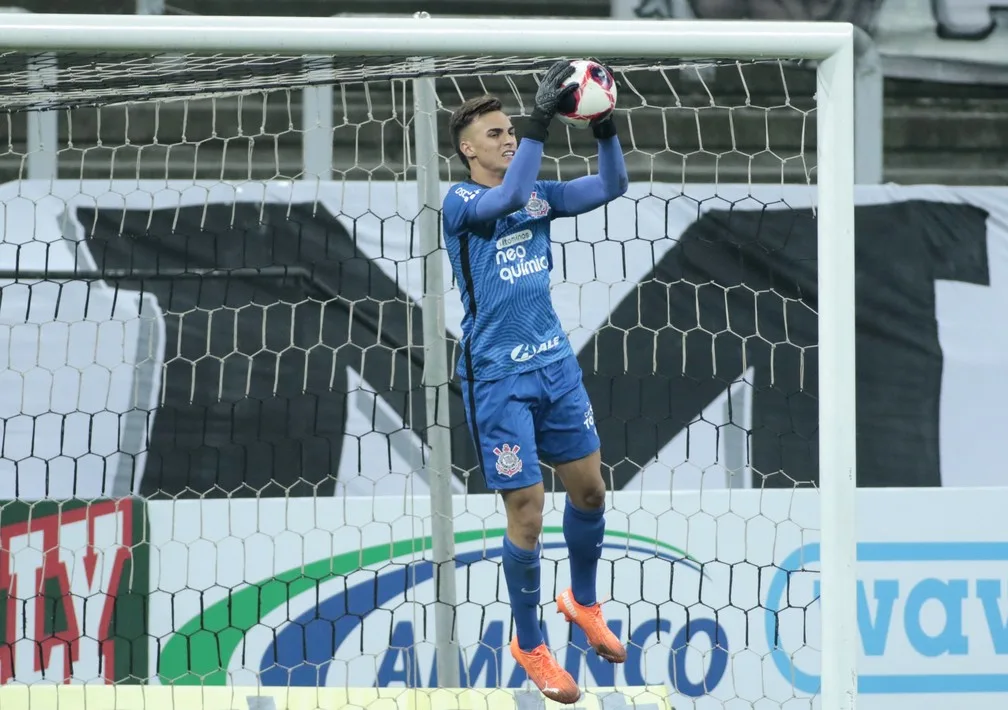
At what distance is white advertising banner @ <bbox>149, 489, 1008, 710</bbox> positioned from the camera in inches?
156

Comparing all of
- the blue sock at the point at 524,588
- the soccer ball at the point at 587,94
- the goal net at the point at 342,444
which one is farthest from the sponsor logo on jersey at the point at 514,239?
the goal net at the point at 342,444

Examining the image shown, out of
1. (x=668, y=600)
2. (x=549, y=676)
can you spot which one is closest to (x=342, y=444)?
(x=668, y=600)

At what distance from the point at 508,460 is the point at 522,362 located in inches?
8.8

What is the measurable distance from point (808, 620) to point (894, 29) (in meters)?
3.51

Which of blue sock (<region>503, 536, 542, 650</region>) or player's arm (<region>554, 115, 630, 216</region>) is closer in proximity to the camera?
player's arm (<region>554, 115, 630, 216</region>)

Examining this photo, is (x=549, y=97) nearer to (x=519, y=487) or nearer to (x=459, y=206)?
(x=459, y=206)

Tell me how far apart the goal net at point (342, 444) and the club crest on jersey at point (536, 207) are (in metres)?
A: 0.78

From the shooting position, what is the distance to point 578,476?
2885 millimetres

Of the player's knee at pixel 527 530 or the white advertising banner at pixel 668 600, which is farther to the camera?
the white advertising banner at pixel 668 600

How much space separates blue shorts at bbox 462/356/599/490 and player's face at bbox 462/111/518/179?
488 mm

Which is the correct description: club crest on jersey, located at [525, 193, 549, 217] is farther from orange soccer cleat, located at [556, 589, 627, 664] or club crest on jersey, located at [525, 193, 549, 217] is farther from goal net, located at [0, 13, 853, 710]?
orange soccer cleat, located at [556, 589, 627, 664]

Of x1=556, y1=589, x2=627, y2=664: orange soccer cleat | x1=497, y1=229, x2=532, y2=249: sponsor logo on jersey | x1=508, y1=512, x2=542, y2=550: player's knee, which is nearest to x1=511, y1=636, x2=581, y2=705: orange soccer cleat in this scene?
x1=556, y1=589, x2=627, y2=664: orange soccer cleat

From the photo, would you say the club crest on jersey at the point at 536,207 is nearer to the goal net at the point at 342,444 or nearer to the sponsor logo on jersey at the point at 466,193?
the sponsor logo on jersey at the point at 466,193

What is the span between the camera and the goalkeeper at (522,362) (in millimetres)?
2781
